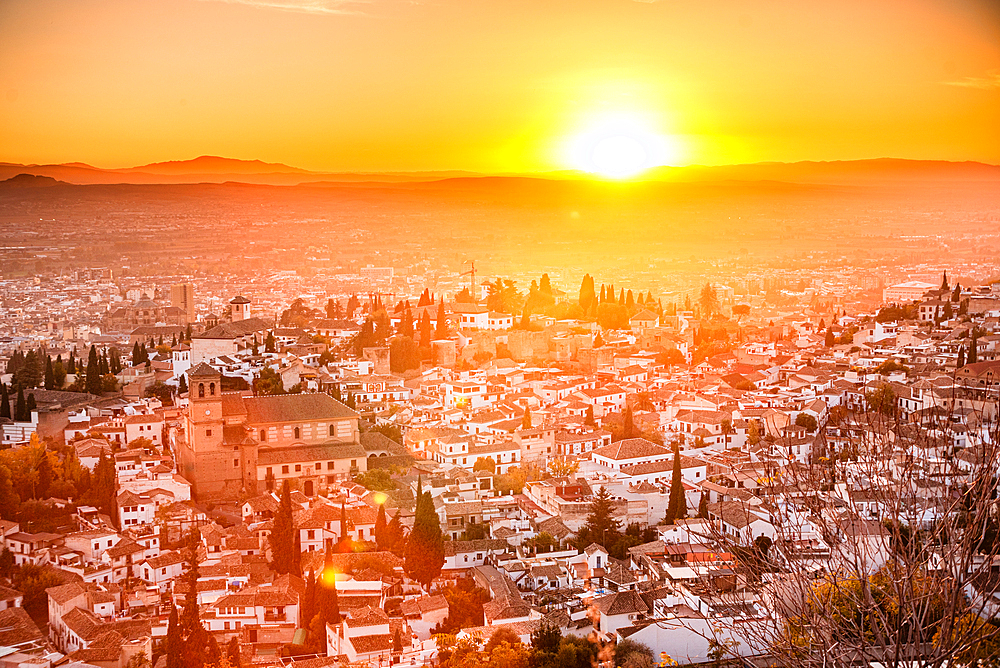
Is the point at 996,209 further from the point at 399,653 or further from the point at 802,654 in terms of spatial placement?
the point at 802,654

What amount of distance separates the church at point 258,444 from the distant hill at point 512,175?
6.70 m

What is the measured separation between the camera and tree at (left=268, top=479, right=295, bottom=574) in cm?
701

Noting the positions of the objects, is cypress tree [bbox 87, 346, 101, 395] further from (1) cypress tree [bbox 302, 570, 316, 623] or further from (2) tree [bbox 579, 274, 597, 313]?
(2) tree [bbox 579, 274, 597, 313]

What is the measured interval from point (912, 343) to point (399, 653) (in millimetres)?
10125

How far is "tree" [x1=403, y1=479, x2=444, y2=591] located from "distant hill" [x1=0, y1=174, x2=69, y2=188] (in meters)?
10.4

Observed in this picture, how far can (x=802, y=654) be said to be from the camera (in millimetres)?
2484

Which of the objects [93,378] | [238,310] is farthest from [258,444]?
[238,310]

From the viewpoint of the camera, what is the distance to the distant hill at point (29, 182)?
14.4 m

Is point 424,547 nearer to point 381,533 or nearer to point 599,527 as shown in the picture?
point 381,533

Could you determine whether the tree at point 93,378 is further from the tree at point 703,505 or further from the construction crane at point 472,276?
the construction crane at point 472,276

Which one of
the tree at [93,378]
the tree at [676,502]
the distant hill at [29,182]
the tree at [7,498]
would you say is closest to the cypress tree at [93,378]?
the tree at [93,378]

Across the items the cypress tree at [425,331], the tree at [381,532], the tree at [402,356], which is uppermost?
the cypress tree at [425,331]

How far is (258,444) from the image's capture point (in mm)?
9203

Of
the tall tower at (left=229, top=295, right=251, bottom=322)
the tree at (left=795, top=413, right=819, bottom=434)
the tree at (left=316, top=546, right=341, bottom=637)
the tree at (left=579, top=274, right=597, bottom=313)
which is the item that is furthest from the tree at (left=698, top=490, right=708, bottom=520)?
the tall tower at (left=229, top=295, right=251, bottom=322)
